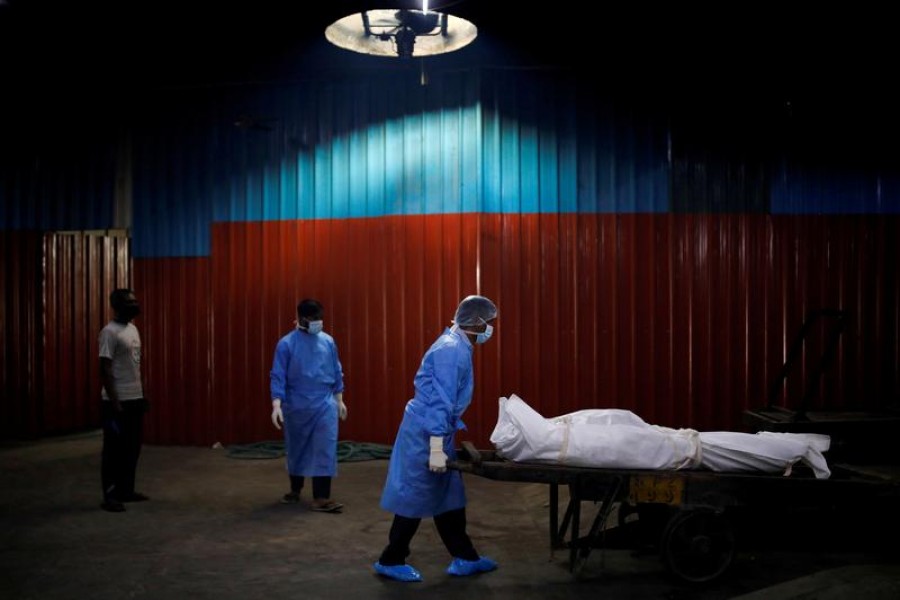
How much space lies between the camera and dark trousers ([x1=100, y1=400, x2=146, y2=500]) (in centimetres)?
638

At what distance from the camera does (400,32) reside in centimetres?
736

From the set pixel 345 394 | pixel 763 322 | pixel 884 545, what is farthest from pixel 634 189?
pixel 884 545

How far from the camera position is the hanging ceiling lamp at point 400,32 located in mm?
7352

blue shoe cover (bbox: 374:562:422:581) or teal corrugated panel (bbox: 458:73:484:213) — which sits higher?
teal corrugated panel (bbox: 458:73:484:213)

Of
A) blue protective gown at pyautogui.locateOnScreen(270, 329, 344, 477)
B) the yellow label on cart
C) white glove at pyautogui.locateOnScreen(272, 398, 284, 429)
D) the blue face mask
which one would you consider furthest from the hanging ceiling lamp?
the yellow label on cart

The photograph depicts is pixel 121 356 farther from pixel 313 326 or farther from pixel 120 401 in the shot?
pixel 313 326

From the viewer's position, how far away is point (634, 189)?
8.72m

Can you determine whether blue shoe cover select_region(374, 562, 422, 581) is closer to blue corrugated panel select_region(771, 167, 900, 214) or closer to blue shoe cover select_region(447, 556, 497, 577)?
blue shoe cover select_region(447, 556, 497, 577)

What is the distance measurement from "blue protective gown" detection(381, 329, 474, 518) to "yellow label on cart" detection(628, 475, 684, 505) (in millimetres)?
1009

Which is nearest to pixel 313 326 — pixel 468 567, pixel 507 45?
pixel 468 567

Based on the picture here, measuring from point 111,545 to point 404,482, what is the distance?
2.29m

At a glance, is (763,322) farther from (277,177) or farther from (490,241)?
(277,177)

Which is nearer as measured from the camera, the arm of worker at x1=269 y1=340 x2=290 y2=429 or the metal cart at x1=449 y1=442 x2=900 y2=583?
the metal cart at x1=449 y1=442 x2=900 y2=583

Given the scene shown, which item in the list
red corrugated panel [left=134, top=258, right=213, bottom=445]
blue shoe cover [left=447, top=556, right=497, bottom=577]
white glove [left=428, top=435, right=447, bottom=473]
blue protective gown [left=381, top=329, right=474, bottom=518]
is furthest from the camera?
red corrugated panel [left=134, top=258, right=213, bottom=445]
